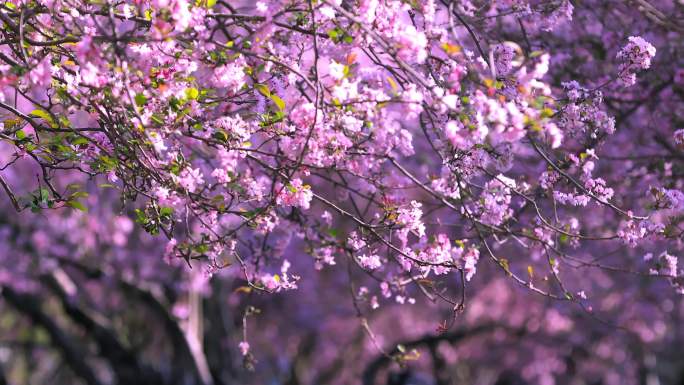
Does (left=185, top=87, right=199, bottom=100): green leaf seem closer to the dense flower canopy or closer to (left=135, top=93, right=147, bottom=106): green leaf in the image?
the dense flower canopy

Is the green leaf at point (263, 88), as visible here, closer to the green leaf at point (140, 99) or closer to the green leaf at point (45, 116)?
the green leaf at point (140, 99)

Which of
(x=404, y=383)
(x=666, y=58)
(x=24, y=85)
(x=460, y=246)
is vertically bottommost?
(x=404, y=383)

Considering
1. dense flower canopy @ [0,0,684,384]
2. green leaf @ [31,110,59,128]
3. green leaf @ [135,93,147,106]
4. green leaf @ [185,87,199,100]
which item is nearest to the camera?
dense flower canopy @ [0,0,684,384]

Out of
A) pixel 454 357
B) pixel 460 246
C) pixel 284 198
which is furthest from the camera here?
pixel 454 357

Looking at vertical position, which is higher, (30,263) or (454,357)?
(30,263)

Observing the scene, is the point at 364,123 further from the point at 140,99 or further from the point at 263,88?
the point at 140,99

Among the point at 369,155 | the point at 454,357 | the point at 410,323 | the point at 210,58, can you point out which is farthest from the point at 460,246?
the point at 410,323

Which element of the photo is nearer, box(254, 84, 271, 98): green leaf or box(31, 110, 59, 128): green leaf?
box(254, 84, 271, 98): green leaf

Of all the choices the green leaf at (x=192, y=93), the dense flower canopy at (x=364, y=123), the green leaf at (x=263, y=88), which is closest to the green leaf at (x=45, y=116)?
the dense flower canopy at (x=364, y=123)

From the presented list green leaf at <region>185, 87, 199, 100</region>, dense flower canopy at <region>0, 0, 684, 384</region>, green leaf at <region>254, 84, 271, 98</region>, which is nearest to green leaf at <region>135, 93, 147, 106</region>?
dense flower canopy at <region>0, 0, 684, 384</region>

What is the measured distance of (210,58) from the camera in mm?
5707

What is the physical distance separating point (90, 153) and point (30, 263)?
42.1ft

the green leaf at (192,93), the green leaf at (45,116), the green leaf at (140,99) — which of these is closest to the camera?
the green leaf at (140,99)

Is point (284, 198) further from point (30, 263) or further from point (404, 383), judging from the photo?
Result: point (30, 263)
